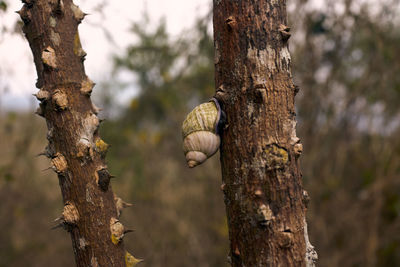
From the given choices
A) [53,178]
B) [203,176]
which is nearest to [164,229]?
[203,176]

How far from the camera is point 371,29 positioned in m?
4.80

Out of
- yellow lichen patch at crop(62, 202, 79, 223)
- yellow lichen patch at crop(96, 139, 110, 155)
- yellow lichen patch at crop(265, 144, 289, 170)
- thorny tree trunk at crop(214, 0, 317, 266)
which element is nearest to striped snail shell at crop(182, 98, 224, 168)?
thorny tree trunk at crop(214, 0, 317, 266)

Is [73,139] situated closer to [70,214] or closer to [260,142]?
[70,214]

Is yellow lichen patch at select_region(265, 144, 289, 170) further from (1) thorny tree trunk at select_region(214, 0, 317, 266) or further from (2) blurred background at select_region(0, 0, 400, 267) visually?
(2) blurred background at select_region(0, 0, 400, 267)

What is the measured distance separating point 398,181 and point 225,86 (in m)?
5.83

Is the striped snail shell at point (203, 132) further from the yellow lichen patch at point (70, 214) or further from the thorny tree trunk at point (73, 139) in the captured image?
the yellow lichen patch at point (70, 214)

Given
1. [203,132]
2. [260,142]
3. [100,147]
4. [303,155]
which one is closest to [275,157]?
[260,142]

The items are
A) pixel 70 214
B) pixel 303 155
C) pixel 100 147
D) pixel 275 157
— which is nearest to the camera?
pixel 275 157

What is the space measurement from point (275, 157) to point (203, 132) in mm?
330

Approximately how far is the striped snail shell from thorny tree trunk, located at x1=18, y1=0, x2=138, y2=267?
37 centimetres

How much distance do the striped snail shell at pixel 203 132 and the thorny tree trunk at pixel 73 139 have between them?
0.37 m

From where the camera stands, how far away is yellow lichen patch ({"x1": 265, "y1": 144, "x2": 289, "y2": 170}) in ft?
3.83

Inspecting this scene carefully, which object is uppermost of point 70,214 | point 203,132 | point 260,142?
point 203,132

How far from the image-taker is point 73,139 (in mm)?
1387
